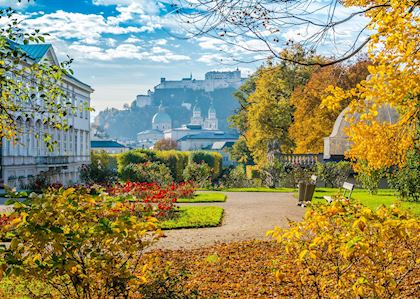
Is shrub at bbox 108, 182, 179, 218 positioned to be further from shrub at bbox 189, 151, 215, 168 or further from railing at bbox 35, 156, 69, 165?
shrub at bbox 189, 151, 215, 168

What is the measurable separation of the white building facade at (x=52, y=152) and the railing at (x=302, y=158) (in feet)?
42.5

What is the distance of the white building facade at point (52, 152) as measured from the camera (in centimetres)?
3266

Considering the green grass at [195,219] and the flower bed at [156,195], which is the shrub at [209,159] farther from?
the green grass at [195,219]

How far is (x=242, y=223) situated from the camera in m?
13.4

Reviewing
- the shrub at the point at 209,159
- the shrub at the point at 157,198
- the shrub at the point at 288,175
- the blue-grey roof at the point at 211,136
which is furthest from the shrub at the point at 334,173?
the blue-grey roof at the point at 211,136

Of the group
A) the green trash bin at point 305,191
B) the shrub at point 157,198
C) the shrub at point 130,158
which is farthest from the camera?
the shrub at point 130,158

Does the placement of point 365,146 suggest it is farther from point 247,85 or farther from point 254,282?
point 247,85

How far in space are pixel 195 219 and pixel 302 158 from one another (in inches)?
761

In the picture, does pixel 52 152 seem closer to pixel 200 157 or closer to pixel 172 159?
pixel 172 159

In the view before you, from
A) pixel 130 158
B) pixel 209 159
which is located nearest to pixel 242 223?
pixel 130 158

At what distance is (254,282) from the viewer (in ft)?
23.5

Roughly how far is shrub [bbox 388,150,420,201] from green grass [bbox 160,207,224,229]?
20.6 ft

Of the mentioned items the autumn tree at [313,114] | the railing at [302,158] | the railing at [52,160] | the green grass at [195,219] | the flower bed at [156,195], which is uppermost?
the autumn tree at [313,114]

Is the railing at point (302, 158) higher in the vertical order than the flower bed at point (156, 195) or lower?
higher
